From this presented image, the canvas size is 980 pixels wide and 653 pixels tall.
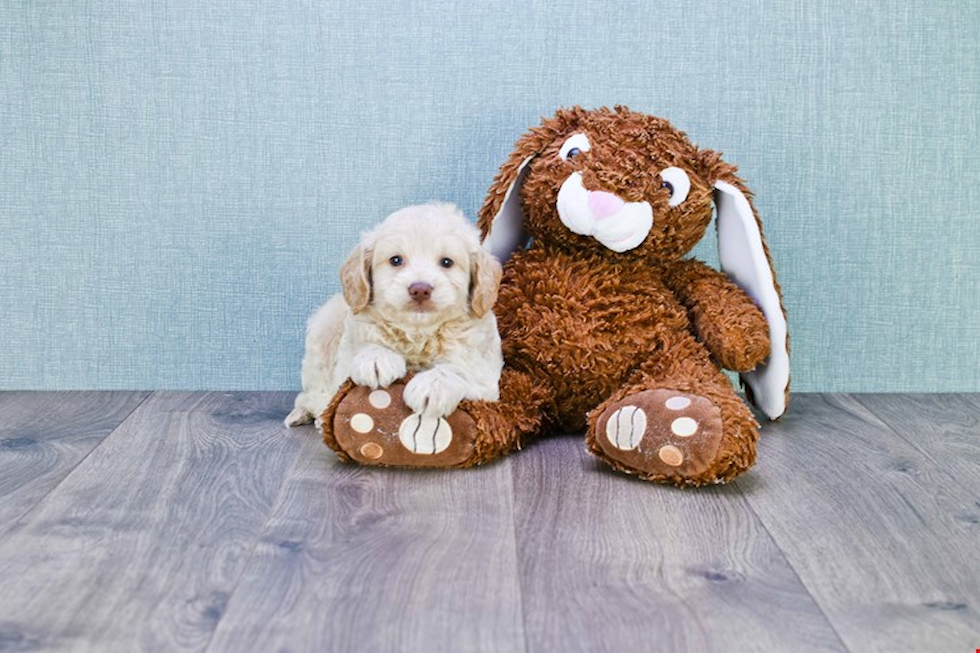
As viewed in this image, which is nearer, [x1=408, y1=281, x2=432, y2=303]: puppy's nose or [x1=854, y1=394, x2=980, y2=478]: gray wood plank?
[x1=408, y1=281, x2=432, y2=303]: puppy's nose

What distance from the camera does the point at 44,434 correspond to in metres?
1.86

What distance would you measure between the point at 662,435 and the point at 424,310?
0.38 metres

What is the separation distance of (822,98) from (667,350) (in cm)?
65

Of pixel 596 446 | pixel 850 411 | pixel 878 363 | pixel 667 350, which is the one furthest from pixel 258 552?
pixel 878 363

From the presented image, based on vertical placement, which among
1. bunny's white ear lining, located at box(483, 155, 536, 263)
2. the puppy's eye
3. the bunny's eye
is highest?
the puppy's eye

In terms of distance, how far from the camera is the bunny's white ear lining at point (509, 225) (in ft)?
6.23

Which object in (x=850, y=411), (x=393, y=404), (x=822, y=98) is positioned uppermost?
(x=822, y=98)

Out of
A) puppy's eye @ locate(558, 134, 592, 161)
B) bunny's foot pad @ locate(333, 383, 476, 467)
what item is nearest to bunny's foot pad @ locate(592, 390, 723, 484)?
bunny's foot pad @ locate(333, 383, 476, 467)

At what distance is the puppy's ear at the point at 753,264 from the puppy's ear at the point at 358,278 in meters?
0.59

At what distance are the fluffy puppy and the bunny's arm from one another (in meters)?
0.36

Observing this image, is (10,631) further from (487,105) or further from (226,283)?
(487,105)

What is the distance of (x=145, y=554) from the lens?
1319 mm

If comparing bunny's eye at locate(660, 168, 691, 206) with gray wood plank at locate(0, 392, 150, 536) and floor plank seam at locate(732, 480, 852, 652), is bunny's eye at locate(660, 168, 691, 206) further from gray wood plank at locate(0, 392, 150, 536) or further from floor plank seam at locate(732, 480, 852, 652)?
gray wood plank at locate(0, 392, 150, 536)

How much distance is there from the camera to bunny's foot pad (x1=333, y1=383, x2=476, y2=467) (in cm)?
163
